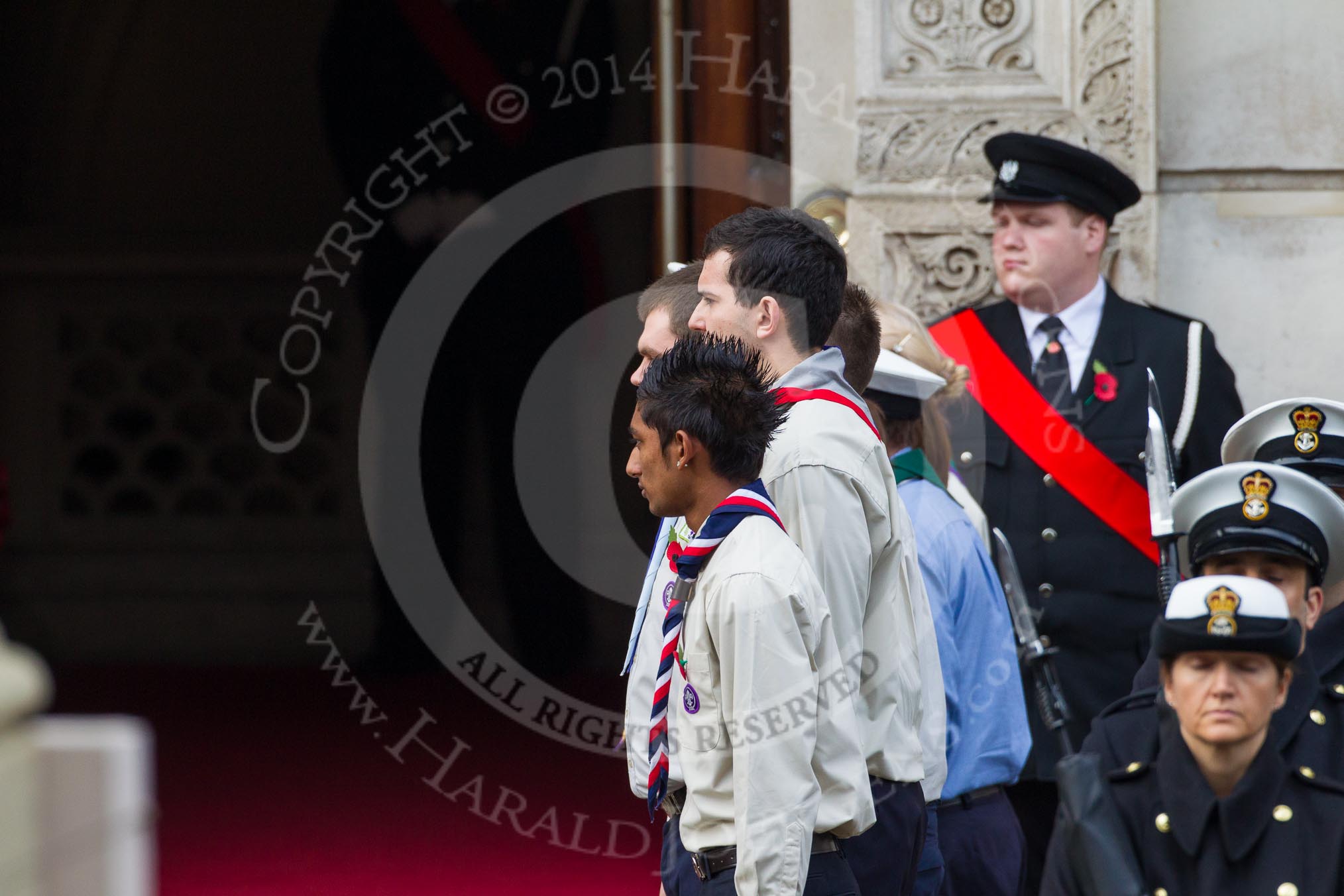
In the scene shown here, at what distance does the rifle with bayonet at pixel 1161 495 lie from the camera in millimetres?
2930

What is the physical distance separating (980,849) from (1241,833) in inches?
39.4

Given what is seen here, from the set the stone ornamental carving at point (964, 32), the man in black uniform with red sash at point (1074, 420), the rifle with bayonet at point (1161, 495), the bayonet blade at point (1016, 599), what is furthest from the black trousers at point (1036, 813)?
the stone ornamental carving at point (964, 32)

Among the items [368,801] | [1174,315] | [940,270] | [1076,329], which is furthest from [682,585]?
[368,801]

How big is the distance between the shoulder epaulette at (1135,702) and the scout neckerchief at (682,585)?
0.55m

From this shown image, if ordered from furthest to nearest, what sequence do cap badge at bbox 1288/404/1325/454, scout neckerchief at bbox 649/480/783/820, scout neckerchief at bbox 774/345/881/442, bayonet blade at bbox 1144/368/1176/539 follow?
bayonet blade at bbox 1144/368/1176/539
cap badge at bbox 1288/404/1325/454
scout neckerchief at bbox 774/345/881/442
scout neckerchief at bbox 649/480/783/820

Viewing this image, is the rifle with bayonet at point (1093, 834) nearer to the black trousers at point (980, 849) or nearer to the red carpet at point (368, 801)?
the black trousers at point (980, 849)

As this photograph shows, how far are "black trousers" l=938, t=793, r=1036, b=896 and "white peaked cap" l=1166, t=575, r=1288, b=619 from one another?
969 mm

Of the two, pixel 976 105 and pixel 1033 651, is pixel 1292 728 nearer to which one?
pixel 1033 651

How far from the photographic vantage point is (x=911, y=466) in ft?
10.6

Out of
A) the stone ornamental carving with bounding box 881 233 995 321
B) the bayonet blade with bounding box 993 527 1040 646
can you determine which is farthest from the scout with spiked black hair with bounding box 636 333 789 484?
the stone ornamental carving with bounding box 881 233 995 321

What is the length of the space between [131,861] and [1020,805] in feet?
8.93

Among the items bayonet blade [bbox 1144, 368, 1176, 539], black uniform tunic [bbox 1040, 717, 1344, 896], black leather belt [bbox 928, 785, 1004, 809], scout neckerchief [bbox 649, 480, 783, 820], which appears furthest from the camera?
black leather belt [bbox 928, 785, 1004, 809]

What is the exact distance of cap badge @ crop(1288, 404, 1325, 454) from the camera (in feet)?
9.52

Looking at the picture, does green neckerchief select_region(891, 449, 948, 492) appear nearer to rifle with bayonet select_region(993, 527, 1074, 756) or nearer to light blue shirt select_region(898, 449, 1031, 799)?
light blue shirt select_region(898, 449, 1031, 799)
